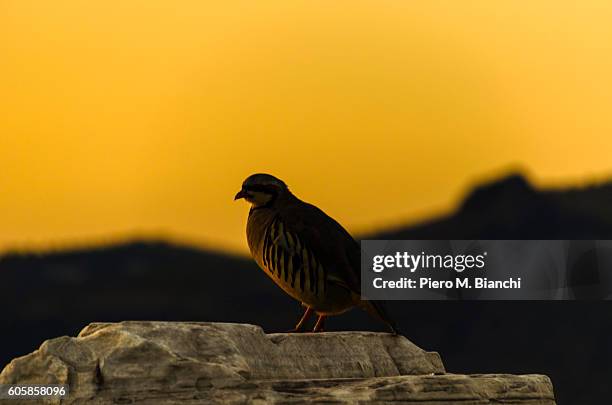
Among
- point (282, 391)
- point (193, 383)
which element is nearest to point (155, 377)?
point (193, 383)

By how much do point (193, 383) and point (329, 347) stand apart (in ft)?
8.27

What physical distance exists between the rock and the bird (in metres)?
0.80

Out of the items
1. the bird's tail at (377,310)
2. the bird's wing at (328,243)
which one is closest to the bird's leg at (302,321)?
the bird's wing at (328,243)

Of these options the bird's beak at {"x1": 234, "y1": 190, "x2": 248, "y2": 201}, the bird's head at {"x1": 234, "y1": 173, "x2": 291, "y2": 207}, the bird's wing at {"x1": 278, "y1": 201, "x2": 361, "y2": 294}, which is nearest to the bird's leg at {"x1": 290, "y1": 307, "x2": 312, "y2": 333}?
the bird's wing at {"x1": 278, "y1": 201, "x2": 361, "y2": 294}

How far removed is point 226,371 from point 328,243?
329 centimetres

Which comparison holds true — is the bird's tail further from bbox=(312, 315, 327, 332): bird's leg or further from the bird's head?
the bird's head

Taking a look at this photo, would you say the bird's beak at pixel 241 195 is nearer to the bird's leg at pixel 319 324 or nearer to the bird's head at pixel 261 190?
the bird's head at pixel 261 190

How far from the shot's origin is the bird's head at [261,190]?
19.7 metres

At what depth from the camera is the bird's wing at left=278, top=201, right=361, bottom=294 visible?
19234 mm

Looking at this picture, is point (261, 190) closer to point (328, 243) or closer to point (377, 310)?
point (328, 243)

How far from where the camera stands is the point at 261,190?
19719 millimetres

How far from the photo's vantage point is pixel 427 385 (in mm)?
17453

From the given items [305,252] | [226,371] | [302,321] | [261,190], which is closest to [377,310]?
[302,321]

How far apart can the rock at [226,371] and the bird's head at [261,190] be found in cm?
241
